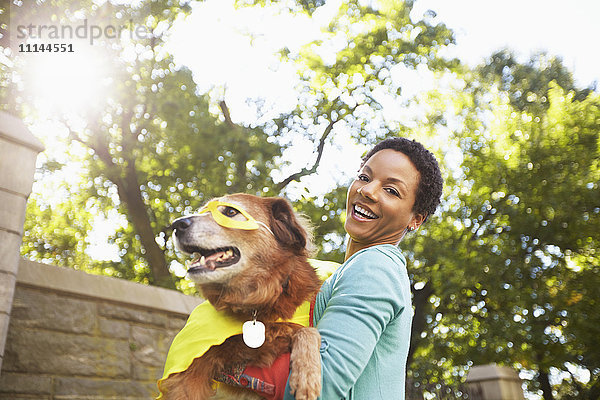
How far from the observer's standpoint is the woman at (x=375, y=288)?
166 centimetres

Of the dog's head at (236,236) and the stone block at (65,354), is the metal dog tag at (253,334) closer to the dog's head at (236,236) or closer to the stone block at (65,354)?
the dog's head at (236,236)

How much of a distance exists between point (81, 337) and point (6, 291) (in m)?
1.14

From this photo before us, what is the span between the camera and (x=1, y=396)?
15.3 ft

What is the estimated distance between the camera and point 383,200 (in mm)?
2158

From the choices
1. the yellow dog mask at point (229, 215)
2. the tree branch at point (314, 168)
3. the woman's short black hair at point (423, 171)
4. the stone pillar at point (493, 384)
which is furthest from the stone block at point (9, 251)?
the tree branch at point (314, 168)

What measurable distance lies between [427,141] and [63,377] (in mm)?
18342

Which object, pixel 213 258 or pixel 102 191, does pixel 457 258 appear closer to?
pixel 102 191

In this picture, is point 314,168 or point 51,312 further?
point 314,168

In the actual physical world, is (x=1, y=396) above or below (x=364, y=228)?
below

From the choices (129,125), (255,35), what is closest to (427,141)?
(255,35)

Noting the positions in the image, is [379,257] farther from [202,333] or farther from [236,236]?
[202,333]

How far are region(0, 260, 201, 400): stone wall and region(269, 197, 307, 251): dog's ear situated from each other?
145 inches

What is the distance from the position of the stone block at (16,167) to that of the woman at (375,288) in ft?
11.1

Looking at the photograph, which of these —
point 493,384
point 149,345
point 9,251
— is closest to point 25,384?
point 9,251
